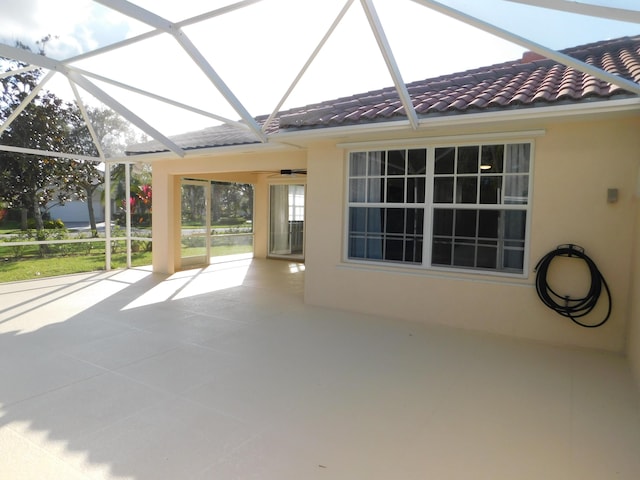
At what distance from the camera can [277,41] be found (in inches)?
219

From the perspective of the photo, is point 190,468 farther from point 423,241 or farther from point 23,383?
point 423,241

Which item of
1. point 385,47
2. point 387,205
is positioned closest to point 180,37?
point 385,47

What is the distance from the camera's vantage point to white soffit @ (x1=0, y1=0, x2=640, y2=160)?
398 centimetres

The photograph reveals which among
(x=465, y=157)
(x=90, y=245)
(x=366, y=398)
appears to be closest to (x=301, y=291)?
(x=465, y=157)

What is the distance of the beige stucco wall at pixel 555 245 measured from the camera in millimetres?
5203

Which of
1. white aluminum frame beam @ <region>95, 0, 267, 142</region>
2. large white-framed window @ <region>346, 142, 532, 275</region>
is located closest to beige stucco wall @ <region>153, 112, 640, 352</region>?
large white-framed window @ <region>346, 142, 532, 275</region>

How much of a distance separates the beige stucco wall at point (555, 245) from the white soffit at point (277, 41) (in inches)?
49.7

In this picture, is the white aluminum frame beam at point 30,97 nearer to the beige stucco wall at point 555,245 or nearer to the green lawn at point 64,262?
the green lawn at point 64,262

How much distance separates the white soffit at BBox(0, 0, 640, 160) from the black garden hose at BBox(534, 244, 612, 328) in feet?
7.22

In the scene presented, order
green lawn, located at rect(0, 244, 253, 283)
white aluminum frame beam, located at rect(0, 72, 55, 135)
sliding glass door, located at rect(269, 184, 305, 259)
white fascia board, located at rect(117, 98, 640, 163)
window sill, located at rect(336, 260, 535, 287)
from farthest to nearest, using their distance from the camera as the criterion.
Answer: sliding glass door, located at rect(269, 184, 305, 259)
green lawn, located at rect(0, 244, 253, 283)
white aluminum frame beam, located at rect(0, 72, 55, 135)
window sill, located at rect(336, 260, 535, 287)
white fascia board, located at rect(117, 98, 640, 163)

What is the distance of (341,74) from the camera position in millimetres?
6102

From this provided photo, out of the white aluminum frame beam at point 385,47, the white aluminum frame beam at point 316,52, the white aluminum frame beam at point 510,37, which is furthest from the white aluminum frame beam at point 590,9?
the white aluminum frame beam at point 316,52

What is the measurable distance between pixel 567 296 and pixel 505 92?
9.63 ft

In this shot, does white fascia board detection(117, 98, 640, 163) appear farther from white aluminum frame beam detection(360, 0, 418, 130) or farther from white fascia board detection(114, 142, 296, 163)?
white aluminum frame beam detection(360, 0, 418, 130)
